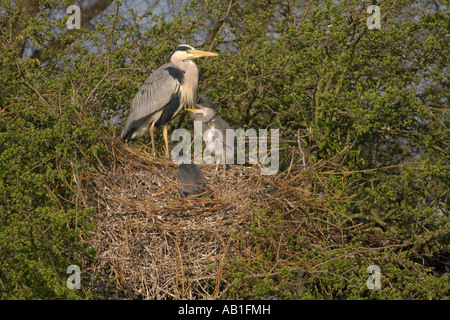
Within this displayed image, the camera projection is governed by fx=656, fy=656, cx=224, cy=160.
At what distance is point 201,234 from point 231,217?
331mm

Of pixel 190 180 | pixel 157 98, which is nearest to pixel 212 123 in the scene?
pixel 157 98

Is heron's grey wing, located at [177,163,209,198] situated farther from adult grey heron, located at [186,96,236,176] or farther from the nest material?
adult grey heron, located at [186,96,236,176]

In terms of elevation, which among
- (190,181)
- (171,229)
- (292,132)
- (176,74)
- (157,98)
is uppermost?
(176,74)

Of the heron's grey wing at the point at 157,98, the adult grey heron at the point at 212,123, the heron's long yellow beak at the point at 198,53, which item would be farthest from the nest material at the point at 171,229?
the heron's long yellow beak at the point at 198,53

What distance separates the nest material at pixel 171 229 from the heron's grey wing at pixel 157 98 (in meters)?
1.08

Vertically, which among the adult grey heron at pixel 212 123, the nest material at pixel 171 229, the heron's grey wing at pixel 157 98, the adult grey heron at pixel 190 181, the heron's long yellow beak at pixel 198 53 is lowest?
the nest material at pixel 171 229

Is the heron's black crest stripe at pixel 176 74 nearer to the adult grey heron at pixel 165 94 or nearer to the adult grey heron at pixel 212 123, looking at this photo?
the adult grey heron at pixel 165 94

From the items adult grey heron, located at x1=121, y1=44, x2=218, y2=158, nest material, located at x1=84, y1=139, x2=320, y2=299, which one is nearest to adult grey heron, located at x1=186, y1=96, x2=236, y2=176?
adult grey heron, located at x1=121, y1=44, x2=218, y2=158

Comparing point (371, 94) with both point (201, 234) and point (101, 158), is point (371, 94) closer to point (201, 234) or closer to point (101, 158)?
point (201, 234)

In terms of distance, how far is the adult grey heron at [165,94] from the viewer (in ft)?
24.4

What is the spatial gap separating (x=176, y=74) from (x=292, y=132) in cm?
178

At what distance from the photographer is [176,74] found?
7883mm

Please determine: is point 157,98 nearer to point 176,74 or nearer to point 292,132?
point 176,74

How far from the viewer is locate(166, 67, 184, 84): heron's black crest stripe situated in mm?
7741
